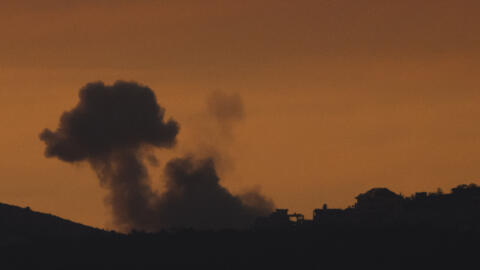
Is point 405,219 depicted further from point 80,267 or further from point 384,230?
point 80,267

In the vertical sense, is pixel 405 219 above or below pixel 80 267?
above

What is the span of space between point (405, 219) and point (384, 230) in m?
35.2

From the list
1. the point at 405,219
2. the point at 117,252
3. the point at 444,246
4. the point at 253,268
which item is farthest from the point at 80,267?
the point at 405,219

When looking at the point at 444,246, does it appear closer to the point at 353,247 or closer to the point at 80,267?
the point at 353,247

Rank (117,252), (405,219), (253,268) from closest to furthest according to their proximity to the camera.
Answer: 1. (253,268)
2. (117,252)
3. (405,219)

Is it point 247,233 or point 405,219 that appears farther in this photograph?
point 405,219

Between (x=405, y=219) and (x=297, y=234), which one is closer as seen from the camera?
(x=297, y=234)

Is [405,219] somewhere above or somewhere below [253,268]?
above

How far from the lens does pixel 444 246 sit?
157125 mm

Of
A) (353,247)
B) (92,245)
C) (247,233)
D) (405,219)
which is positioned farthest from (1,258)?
(405,219)

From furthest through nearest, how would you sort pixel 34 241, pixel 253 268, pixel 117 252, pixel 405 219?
pixel 405 219
pixel 34 241
pixel 117 252
pixel 253 268

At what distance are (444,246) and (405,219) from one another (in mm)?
42507

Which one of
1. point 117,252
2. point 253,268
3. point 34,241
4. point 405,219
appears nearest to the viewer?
point 253,268

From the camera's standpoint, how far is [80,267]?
15800 cm
